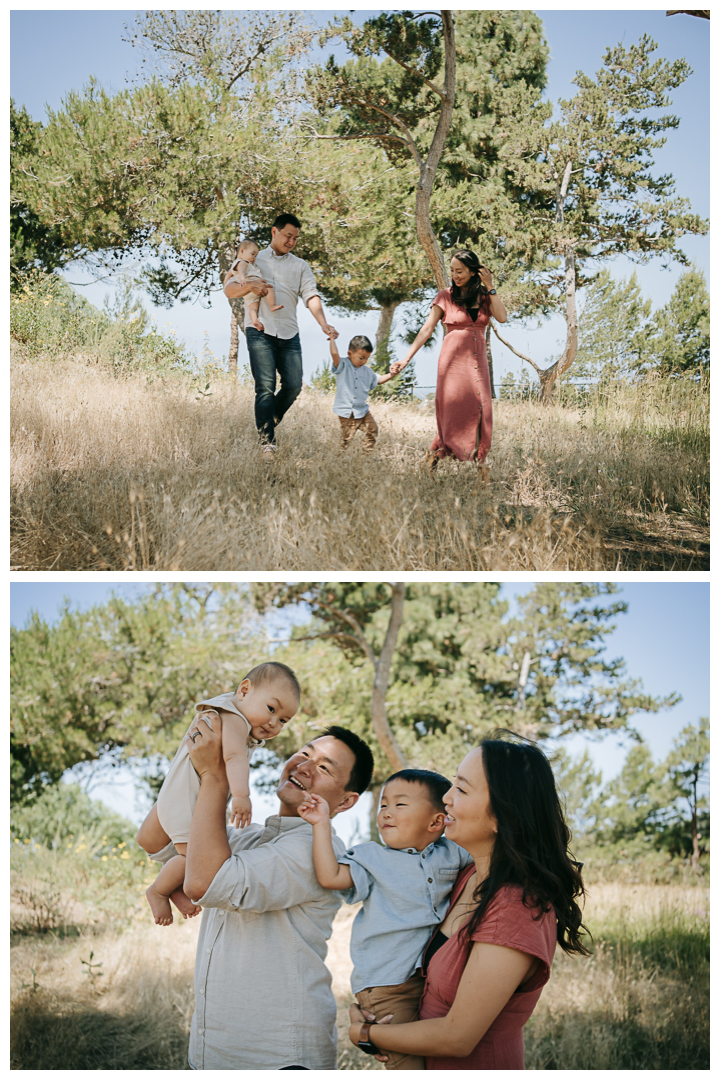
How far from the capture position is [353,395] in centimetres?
668

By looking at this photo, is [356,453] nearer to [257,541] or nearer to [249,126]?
[257,541]

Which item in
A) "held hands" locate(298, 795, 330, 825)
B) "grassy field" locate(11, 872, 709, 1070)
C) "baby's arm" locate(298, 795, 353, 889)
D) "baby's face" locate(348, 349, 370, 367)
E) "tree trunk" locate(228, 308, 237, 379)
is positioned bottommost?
"grassy field" locate(11, 872, 709, 1070)

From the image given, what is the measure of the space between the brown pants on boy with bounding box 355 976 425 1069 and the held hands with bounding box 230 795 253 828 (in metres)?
0.58

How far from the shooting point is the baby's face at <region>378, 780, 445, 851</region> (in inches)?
91.2

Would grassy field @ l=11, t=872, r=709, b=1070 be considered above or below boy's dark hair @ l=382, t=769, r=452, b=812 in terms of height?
below

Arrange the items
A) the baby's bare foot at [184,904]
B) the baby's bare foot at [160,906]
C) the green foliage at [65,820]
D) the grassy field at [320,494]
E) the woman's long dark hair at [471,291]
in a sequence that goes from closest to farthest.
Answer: the baby's bare foot at [184,904]
the baby's bare foot at [160,906]
the grassy field at [320,494]
the woman's long dark hair at [471,291]
the green foliage at [65,820]

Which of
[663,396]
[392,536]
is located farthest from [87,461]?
[663,396]

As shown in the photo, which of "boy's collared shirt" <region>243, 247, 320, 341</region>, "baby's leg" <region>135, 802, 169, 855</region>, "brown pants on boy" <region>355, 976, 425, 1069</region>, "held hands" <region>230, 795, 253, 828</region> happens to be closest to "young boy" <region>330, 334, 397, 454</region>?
"boy's collared shirt" <region>243, 247, 320, 341</region>

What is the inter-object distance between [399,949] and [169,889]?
2.73 ft

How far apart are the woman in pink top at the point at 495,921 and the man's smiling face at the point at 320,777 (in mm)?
343

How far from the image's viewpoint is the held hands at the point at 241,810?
92.4 inches

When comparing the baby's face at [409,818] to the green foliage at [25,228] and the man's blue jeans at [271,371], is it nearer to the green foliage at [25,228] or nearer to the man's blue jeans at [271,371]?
the man's blue jeans at [271,371]

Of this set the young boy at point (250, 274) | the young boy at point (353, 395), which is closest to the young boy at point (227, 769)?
the young boy at point (250, 274)

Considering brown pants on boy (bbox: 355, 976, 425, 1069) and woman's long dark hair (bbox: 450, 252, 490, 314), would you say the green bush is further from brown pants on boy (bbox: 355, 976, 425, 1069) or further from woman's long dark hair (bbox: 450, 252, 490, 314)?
brown pants on boy (bbox: 355, 976, 425, 1069)
